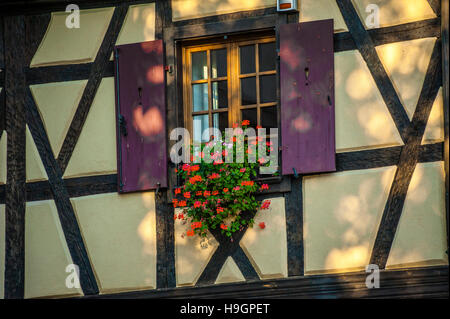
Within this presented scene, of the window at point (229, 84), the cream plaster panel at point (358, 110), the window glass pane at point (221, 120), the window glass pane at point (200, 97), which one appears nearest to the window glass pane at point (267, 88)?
the window at point (229, 84)

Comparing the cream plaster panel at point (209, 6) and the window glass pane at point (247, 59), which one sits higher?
the cream plaster panel at point (209, 6)

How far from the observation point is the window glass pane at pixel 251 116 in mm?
9227

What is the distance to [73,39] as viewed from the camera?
9.72 meters

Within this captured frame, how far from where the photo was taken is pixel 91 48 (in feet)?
31.7

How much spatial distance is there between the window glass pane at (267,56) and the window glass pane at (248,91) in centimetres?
14

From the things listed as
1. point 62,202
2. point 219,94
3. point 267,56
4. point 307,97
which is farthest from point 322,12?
point 62,202

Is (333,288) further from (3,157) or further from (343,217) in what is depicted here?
(3,157)

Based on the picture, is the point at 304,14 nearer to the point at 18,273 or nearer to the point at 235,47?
the point at 235,47

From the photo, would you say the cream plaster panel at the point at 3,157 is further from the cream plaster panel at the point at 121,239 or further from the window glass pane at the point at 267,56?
the window glass pane at the point at 267,56

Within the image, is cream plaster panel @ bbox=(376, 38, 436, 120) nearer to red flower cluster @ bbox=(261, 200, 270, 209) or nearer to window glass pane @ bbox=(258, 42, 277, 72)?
window glass pane @ bbox=(258, 42, 277, 72)

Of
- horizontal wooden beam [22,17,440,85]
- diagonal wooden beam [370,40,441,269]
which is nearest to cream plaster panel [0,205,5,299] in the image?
horizontal wooden beam [22,17,440,85]
